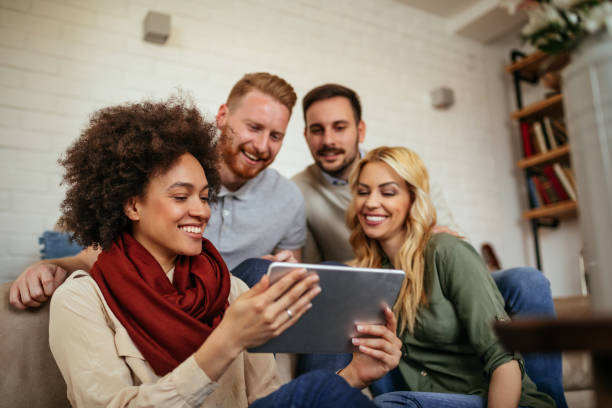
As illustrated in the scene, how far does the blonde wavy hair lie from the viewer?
5.58ft

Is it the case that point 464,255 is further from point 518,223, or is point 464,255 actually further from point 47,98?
point 518,223

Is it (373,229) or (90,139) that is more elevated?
(90,139)

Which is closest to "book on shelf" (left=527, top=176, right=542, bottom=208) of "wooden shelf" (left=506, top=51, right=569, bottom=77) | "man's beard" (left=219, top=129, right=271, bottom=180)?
"wooden shelf" (left=506, top=51, right=569, bottom=77)

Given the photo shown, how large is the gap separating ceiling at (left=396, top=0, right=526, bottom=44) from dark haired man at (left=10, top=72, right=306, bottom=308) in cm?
269

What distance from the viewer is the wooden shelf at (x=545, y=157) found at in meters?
4.08

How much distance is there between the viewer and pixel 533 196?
172 inches

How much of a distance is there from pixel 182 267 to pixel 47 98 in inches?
80.0

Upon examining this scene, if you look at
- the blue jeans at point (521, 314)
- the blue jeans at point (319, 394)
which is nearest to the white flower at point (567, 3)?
the blue jeans at point (319, 394)

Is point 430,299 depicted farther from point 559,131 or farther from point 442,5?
point 442,5

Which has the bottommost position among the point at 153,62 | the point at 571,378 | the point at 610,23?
the point at 571,378

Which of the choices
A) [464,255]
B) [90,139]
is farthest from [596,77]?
[90,139]

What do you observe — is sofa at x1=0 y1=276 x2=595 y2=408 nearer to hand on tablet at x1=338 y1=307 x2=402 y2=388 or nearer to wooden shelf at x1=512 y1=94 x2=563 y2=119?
hand on tablet at x1=338 y1=307 x2=402 y2=388

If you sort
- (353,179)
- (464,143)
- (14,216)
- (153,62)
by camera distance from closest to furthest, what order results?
(353,179)
(14,216)
(153,62)
(464,143)

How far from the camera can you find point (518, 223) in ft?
15.5
